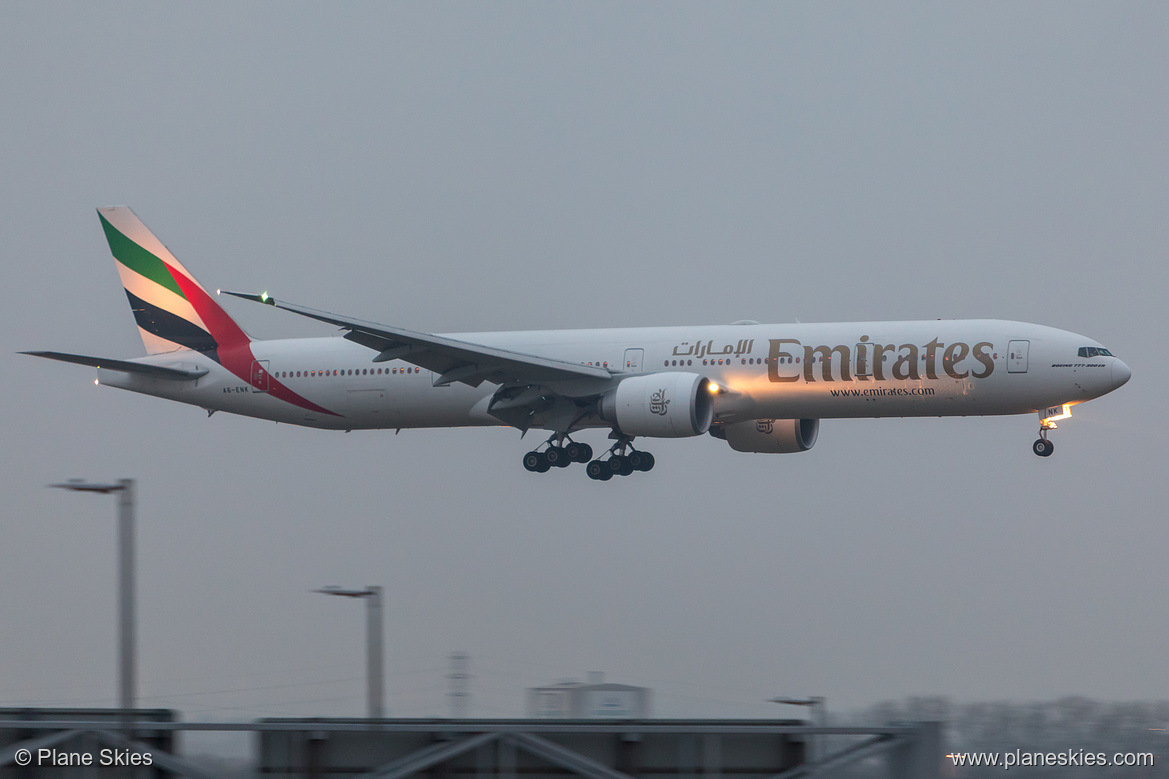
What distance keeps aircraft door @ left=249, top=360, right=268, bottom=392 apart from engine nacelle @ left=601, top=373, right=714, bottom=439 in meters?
12.8

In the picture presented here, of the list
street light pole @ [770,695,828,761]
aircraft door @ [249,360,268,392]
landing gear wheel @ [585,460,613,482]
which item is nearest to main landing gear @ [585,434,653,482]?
landing gear wheel @ [585,460,613,482]

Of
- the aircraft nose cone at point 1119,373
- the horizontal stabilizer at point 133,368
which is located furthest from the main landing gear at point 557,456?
the aircraft nose cone at point 1119,373

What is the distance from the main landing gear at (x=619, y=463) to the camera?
44.6 metres

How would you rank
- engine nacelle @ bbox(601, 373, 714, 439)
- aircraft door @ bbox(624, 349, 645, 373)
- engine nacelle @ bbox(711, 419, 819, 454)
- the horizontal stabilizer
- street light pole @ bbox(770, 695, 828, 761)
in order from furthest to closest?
engine nacelle @ bbox(711, 419, 819, 454) → the horizontal stabilizer → aircraft door @ bbox(624, 349, 645, 373) → engine nacelle @ bbox(601, 373, 714, 439) → street light pole @ bbox(770, 695, 828, 761)

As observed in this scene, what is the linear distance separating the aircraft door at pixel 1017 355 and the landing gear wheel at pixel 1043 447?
3.04m

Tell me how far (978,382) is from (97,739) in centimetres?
2568

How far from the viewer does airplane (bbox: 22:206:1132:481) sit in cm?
3856

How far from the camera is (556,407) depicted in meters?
43.3

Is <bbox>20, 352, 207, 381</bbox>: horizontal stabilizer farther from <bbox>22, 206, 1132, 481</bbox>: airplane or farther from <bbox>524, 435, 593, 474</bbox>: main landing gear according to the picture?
<bbox>524, 435, 593, 474</bbox>: main landing gear

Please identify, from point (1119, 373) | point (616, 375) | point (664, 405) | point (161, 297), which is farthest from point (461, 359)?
point (1119, 373)

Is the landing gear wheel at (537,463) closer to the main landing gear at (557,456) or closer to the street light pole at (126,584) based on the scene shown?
the main landing gear at (557,456)

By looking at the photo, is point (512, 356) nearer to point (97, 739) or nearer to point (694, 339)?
point (694, 339)

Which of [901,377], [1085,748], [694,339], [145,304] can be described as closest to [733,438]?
[694,339]

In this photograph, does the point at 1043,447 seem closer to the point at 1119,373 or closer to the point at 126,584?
the point at 1119,373
